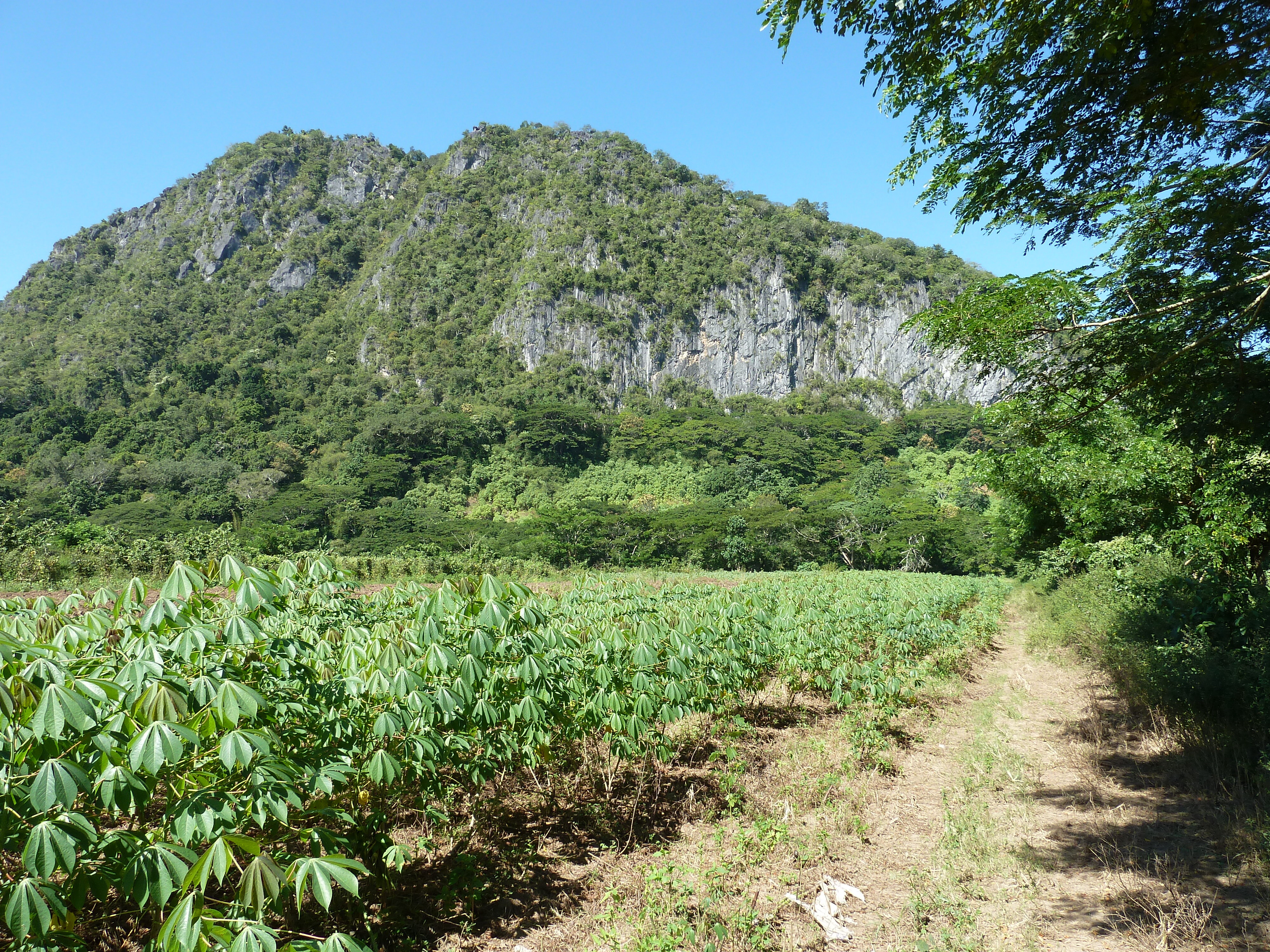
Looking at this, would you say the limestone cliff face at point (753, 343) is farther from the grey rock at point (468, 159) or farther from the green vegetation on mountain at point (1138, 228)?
the green vegetation on mountain at point (1138, 228)

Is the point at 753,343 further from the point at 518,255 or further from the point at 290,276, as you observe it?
the point at 290,276

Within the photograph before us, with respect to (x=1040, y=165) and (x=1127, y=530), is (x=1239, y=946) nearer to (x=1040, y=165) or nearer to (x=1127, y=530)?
(x=1040, y=165)

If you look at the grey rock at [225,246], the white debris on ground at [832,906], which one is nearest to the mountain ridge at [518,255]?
the grey rock at [225,246]

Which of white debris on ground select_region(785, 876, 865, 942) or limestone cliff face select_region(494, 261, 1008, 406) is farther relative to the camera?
limestone cliff face select_region(494, 261, 1008, 406)

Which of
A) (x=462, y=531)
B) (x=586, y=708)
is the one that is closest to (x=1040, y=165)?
(x=586, y=708)

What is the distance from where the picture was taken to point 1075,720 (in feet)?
21.3

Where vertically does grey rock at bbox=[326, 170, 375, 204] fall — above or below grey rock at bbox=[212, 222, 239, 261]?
above

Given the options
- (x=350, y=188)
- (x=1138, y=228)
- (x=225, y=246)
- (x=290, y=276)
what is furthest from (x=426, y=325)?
(x=1138, y=228)

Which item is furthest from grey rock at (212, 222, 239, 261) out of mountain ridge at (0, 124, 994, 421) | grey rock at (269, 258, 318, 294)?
grey rock at (269, 258, 318, 294)

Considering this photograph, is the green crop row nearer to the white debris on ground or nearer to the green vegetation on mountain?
the white debris on ground

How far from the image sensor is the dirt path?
9.51 feet

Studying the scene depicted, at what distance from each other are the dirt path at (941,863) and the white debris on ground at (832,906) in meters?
0.05

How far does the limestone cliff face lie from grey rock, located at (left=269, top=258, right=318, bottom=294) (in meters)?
36.3

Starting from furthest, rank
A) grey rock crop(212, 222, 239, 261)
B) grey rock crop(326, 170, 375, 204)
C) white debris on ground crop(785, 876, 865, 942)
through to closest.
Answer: grey rock crop(326, 170, 375, 204), grey rock crop(212, 222, 239, 261), white debris on ground crop(785, 876, 865, 942)
